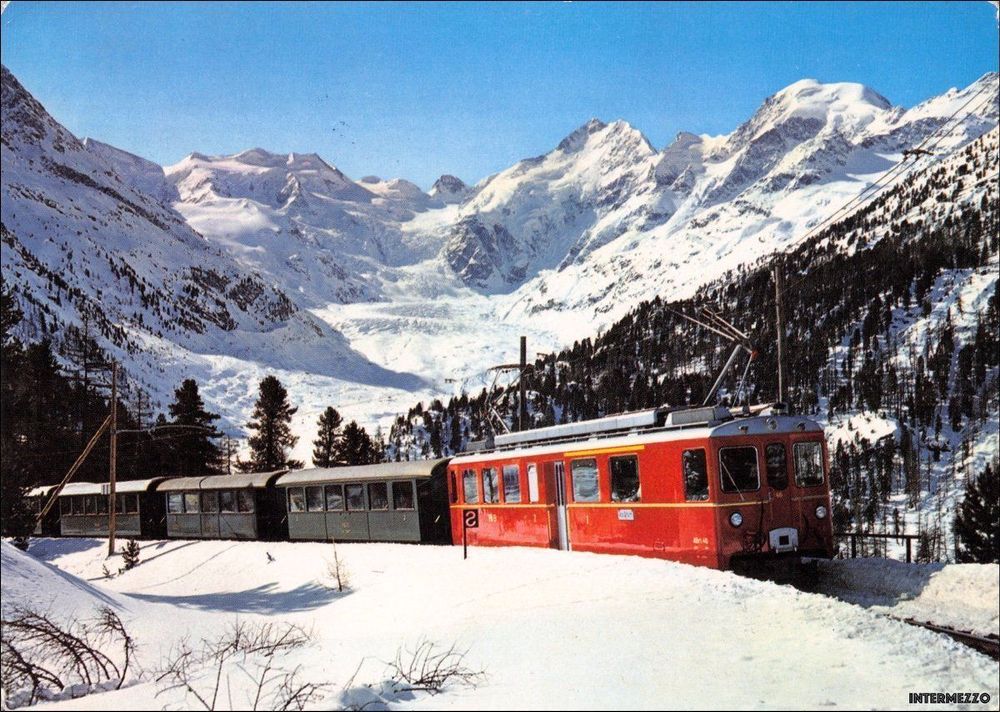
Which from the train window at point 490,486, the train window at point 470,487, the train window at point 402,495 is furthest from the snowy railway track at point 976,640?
the train window at point 402,495

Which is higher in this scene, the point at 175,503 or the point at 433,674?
the point at 175,503

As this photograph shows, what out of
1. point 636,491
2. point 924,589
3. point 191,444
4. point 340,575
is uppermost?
point 191,444

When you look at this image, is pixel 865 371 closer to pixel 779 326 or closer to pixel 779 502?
pixel 779 326

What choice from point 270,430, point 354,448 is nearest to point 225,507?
point 354,448

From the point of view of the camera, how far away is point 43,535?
44.2 metres

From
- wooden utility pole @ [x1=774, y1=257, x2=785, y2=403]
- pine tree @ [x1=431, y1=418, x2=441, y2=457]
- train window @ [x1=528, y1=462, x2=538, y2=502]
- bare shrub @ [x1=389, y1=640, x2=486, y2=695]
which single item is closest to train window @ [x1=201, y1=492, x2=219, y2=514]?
train window @ [x1=528, y1=462, x2=538, y2=502]

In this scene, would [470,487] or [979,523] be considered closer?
[470,487]

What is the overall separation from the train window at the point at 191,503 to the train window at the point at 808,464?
27236 millimetres

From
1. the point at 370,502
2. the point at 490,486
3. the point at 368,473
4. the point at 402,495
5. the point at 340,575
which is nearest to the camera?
the point at 490,486

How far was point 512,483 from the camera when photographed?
805 inches

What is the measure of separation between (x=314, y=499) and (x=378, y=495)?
12.7ft

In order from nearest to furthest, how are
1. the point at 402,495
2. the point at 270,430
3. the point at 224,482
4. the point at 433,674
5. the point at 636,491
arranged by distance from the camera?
the point at 433,674 < the point at 636,491 < the point at 402,495 < the point at 224,482 < the point at 270,430

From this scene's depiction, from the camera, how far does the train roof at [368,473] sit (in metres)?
25.6

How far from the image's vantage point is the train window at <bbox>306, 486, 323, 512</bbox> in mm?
29531
